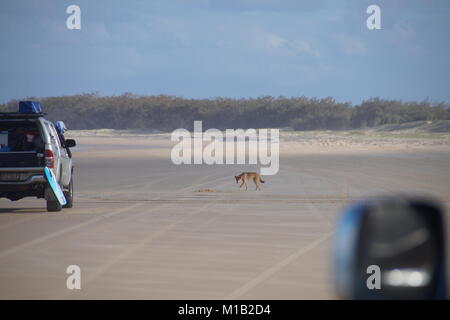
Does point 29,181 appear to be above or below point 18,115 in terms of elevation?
below

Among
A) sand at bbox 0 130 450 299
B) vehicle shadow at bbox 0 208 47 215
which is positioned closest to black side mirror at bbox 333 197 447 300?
sand at bbox 0 130 450 299

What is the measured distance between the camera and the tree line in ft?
330

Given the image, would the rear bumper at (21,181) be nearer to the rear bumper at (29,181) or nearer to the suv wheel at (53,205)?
the rear bumper at (29,181)

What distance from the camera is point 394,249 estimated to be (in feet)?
10.1

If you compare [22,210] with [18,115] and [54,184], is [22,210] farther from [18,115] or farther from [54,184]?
[18,115]

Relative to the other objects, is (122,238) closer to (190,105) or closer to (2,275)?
(2,275)

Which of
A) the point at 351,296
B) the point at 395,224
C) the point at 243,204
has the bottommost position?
the point at 243,204

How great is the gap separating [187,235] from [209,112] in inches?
4183

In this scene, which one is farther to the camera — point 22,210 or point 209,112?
point 209,112

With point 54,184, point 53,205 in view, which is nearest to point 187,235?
point 54,184

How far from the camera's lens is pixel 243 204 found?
17.2m

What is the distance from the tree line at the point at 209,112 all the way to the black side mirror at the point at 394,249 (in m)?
95.2

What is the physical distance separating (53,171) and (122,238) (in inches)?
159
